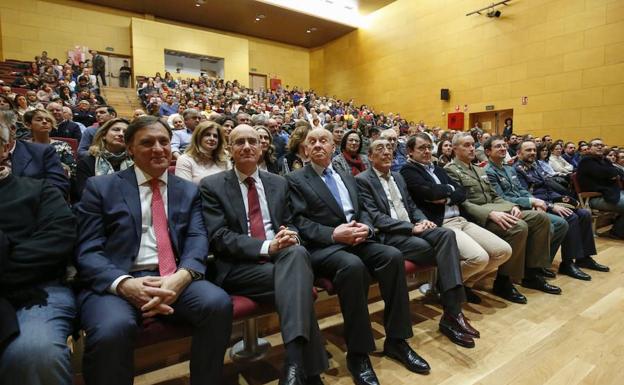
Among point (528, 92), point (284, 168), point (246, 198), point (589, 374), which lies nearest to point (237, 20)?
point (528, 92)

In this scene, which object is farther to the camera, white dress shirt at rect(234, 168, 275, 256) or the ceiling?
the ceiling

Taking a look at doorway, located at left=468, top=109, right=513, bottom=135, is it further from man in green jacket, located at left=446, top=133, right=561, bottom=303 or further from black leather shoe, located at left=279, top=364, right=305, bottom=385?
black leather shoe, located at left=279, top=364, right=305, bottom=385

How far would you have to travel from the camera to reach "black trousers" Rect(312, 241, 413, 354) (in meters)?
1.50

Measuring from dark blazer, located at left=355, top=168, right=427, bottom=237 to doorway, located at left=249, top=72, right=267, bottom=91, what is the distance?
1366 centimetres

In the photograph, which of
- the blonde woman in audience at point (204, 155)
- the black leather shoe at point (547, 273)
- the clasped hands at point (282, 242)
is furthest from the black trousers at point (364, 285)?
the black leather shoe at point (547, 273)

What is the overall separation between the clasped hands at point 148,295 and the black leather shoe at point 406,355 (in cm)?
102

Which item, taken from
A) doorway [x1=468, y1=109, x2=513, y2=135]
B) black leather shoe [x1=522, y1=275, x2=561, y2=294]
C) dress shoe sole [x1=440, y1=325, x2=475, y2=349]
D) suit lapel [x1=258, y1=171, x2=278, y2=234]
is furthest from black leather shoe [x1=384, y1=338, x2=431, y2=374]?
doorway [x1=468, y1=109, x2=513, y2=135]

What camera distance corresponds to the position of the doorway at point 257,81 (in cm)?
1478

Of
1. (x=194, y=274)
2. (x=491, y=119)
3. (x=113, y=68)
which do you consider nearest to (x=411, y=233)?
(x=194, y=274)

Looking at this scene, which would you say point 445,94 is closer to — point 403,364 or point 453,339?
point 453,339

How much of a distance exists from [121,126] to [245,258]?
141cm

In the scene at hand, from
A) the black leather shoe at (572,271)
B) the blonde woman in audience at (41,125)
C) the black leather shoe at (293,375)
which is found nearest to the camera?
the black leather shoe at (293,375)

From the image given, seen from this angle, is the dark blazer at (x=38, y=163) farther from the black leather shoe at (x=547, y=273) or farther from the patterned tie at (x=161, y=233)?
the black leather shoe at (x=547, y=273)

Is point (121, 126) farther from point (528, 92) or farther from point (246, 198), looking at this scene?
point (528, 92)
